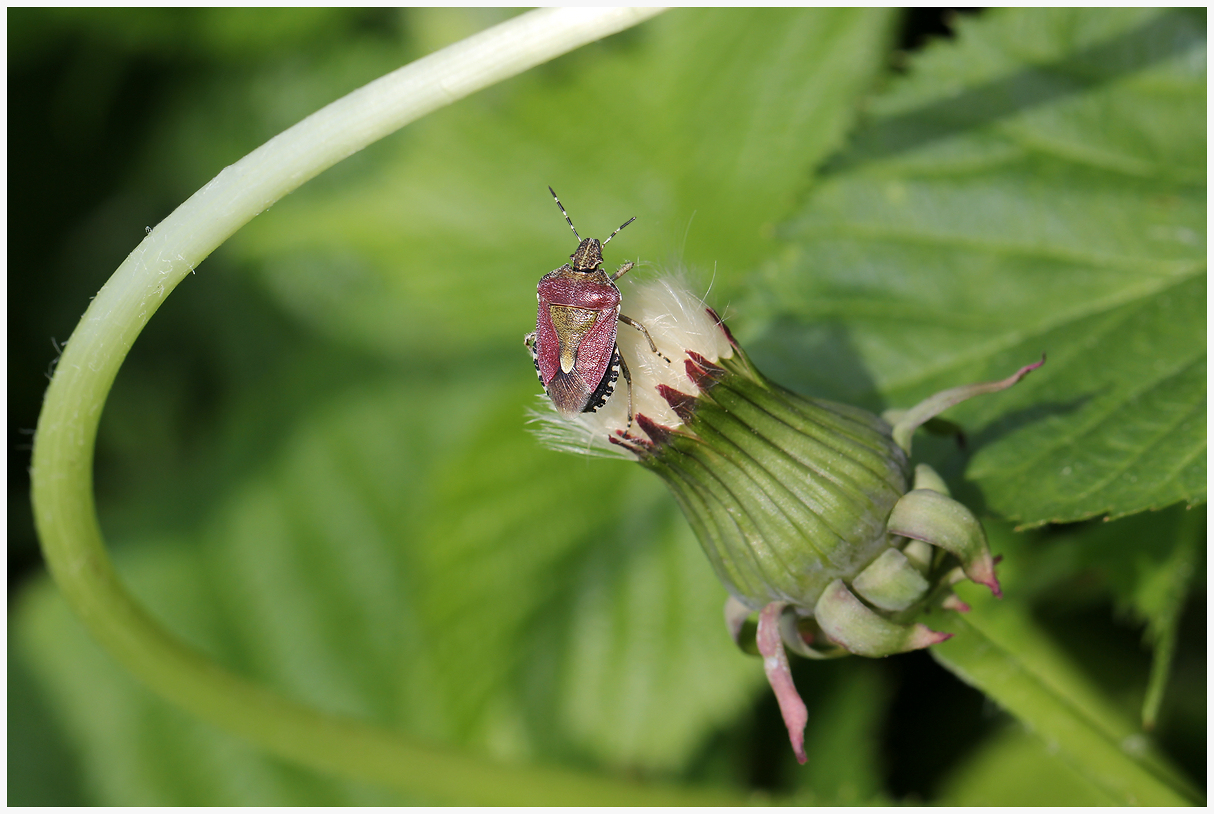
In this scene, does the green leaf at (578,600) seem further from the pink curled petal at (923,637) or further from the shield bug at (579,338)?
the pink curled petal at (923,637)

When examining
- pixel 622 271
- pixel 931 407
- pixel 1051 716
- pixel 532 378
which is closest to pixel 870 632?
pixel 931 407

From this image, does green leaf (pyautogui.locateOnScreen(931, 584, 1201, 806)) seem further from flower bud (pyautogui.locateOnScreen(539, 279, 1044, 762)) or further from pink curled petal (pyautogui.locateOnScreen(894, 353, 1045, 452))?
pink curled petal (pyautogui.locateOnScreen(894, 353, 1045, 452))

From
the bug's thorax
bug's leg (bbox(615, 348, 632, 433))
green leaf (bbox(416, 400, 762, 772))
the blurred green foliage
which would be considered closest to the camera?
bug's leg (bbox(615, 348, 632, 433))

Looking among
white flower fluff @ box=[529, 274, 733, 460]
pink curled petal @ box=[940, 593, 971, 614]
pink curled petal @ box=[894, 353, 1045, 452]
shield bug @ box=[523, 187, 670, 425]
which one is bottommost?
pink curled petal @ box=[940, 593, 971, 614]

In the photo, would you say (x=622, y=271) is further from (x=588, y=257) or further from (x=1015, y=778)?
(x=1015, y=778)

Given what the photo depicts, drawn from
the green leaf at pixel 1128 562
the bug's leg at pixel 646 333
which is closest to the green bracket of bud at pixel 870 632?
the bug's leg at pixel 646 333

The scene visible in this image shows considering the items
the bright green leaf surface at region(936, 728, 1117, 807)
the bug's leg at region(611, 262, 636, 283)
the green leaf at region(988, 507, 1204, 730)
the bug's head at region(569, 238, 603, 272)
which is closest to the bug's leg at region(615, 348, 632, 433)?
the bug's leg at region(611, 262, 636, 283)
